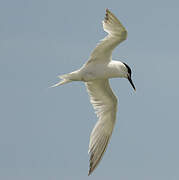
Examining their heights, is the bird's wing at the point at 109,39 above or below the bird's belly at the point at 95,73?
above

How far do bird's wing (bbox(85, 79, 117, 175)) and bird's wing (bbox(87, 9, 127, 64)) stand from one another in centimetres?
110

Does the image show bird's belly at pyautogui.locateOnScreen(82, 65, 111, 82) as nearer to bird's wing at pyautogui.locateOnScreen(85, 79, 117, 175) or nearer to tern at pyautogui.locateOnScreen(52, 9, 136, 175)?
tern at pyautogui.locateOnScreen(52, 9, 136, 175)

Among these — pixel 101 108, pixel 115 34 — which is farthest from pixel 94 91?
pixel 115 34

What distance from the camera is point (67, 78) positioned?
12.0 m

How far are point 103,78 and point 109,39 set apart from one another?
1.06 m

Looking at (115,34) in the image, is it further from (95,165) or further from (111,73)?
(95,165)

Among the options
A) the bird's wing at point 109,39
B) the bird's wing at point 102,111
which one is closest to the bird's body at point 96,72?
the bird's wing at point 109,39

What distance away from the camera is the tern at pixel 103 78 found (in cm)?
1131

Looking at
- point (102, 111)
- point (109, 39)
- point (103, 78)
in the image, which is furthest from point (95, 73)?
point (102, 111)

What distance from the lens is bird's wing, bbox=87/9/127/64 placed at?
11.0 meters

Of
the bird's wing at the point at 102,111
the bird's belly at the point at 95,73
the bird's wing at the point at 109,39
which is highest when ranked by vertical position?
the bird's wing at the point at 109,39

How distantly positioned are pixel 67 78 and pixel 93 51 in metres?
0.83

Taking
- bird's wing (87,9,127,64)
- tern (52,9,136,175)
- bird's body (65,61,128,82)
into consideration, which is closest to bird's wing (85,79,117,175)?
tern (52,9,136,175)

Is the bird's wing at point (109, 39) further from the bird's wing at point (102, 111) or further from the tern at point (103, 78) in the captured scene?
the bird's wing at point (102, 111)
